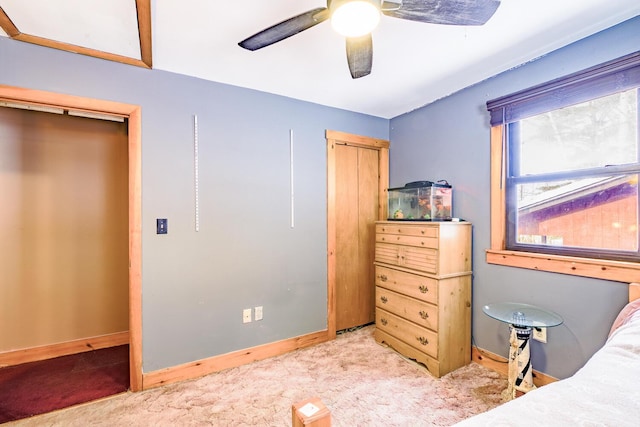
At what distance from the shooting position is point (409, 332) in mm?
2408

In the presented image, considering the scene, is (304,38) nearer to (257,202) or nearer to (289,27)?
(289,27)

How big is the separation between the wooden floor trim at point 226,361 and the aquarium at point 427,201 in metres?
1.46

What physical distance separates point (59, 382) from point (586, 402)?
10.1ft

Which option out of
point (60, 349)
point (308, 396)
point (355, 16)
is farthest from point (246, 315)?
point (355, 16)

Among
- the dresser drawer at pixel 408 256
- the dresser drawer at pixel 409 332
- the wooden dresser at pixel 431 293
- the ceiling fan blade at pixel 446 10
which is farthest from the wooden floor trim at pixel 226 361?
the ceiling fan blade at pixel 446 10

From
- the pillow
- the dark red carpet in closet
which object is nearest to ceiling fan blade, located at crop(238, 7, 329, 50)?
the pillow

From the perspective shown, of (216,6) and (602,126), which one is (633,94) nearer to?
(602,126)

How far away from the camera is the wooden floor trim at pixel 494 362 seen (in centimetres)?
199

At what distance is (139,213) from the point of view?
2062 millimetres

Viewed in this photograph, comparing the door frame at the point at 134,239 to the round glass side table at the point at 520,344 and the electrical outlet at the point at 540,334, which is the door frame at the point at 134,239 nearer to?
the round glass side table at the point at 520,344

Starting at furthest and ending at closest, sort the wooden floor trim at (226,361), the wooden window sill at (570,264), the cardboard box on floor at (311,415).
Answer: the wooden floor trim at (226,361) → the wooden window sill at (570,264) → the cardboard box on floor at (311,415)

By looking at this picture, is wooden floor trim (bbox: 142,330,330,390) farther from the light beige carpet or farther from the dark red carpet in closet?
the dark red carpet in closet

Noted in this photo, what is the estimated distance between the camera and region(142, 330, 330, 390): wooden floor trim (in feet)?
6.86

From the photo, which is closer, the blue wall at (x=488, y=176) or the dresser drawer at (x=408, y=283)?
the blue wall at (x=488, y=176)
